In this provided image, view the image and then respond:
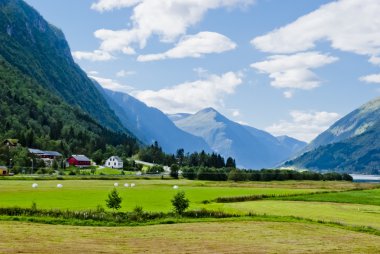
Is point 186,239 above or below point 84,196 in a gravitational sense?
below

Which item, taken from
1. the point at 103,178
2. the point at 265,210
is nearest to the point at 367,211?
the point at 265,210

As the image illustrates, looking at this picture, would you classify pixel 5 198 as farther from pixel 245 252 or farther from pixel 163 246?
pixel 245 252

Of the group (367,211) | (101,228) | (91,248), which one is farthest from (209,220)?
(367,211)

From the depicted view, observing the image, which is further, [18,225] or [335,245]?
[18,225]

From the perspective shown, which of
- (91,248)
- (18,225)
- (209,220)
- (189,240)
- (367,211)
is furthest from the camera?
(367,211)

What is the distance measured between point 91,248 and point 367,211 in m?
62.6

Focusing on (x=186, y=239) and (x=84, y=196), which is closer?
(x=186, y=239)

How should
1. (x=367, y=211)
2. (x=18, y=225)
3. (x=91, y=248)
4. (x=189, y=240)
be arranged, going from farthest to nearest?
(x=367, y=211)
(x=18, y=225)
(x=189, y=240)
(x=91, y=248)

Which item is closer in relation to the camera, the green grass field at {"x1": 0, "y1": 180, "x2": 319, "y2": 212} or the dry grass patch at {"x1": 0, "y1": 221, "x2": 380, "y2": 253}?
the dry grass patch at {"x1": 0, "y1": 221, "x2": 380, "y2": 253}

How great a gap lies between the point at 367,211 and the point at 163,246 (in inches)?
2246

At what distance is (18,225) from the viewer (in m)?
53.2

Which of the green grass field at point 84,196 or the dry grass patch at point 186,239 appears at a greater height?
the green grass field at point 84,196

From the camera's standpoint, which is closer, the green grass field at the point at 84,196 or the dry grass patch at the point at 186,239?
the dry grass patch at the point at 186,239

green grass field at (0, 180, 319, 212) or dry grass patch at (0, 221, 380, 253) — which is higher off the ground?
green grass field at (0, 180, 319, 212)
